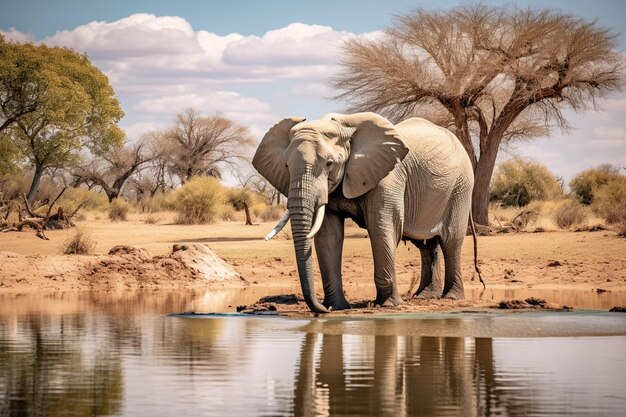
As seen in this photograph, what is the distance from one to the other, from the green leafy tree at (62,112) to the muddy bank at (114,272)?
21083 millimetres

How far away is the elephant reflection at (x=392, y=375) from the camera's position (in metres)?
7.79

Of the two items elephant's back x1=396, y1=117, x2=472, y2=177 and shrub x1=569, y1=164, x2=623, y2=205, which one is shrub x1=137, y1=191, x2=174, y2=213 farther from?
elephant's back x1=396, y1=117, x2=472, y2=177

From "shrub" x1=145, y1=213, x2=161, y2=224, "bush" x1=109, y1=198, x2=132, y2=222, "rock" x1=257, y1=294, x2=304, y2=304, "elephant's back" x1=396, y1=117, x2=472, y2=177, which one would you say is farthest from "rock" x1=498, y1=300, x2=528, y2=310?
"bush" x1=109, y1=198, x2=132, y2=222

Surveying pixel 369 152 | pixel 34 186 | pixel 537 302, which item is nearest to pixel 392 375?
pixel 369 152

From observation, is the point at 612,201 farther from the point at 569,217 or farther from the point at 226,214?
the point at 226,214

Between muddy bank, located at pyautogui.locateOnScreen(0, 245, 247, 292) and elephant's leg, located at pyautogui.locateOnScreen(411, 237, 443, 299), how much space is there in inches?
193

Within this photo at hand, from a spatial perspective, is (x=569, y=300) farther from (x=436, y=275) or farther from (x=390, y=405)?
(x=390, y=405)

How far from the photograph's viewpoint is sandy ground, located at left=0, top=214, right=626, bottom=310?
62.8ft

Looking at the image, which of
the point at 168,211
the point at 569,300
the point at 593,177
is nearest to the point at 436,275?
the point at 569,300

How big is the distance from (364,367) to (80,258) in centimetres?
1105

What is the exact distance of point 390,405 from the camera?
25.6 ft

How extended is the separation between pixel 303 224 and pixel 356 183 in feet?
3.45

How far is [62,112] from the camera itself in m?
40.1

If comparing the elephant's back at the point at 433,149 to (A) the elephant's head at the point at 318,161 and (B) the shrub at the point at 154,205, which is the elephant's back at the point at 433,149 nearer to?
(A) the elephant's head at the point at 318,161
